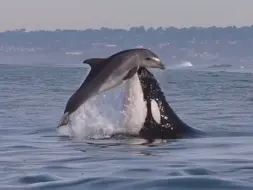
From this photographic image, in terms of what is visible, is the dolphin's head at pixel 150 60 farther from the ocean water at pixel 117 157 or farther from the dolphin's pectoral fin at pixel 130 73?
the ocean water at pixel 117 157

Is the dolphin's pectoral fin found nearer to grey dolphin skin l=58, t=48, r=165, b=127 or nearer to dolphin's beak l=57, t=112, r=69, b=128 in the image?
grey dolphin skin l=58, t=48, r=165, b=127

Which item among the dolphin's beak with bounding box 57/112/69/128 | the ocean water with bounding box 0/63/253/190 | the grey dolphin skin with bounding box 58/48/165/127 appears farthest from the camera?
the dolphin's beak with bounding box 57/112/69/128

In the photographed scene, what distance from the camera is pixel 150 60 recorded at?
58.0 feet

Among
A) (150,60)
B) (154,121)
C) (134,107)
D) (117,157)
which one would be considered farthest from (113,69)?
(117,157)

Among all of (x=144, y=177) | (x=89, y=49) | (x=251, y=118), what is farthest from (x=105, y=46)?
(x=144, y=177)

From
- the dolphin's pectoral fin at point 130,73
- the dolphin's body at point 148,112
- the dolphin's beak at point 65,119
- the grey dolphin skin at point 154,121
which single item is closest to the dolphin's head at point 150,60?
the dolphin's pectoral fin at point 130,73

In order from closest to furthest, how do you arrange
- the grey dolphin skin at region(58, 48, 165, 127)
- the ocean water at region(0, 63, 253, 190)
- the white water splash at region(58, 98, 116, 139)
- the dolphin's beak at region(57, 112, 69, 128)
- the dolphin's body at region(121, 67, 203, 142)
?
the ocean water at region(0, 63, 253, 190)
the grey dolphin skin at region(58, 48, 165, 127)
the dolphin's beak at region(57, 112, 69, 128)
the dolphin's body at region(121, 67, 203, 142)
the white water splash at region(58, 98, 116, 139)

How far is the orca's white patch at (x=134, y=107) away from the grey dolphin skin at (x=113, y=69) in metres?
0.57

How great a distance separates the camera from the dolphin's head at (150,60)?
1759 centimetres

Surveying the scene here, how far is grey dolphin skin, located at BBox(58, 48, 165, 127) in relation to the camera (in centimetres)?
1756

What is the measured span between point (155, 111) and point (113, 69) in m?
1.34

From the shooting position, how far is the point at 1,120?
2420cm

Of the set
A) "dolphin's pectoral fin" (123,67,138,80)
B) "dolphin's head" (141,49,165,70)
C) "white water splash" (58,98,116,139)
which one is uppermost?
"dolphin's head" (141,49,165,70)

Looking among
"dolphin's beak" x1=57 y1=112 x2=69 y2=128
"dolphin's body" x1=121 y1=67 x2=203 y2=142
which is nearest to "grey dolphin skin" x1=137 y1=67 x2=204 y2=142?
"dolphin's body" x1=121 y1=67 x2=203 y2=142
